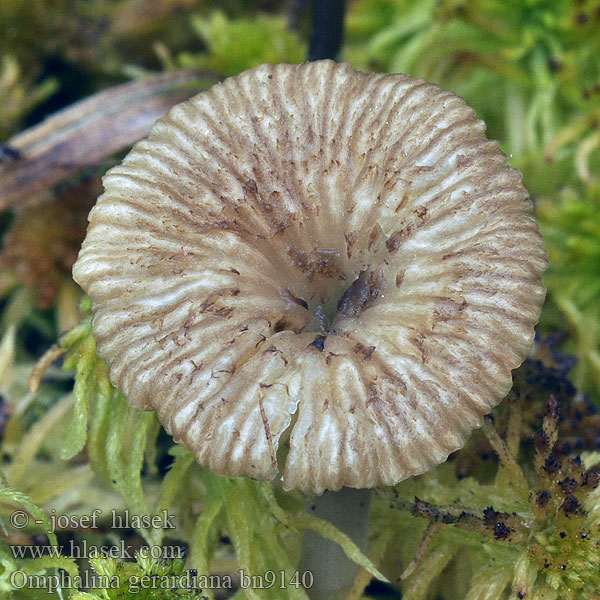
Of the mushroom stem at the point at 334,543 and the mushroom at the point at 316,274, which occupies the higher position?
the mushroom at the point at 316,274

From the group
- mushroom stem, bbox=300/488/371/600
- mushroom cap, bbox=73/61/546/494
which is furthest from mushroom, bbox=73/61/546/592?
mushroom stem, bbox=300/488/371/600

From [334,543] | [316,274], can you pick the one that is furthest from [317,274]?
[334,543]

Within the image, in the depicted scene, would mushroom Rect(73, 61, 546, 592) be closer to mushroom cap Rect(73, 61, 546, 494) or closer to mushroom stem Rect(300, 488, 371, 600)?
mushroom cap Rect(73, 61, 546, 494)

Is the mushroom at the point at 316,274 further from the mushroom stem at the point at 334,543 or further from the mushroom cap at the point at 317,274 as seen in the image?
the mushroom stem at the point at 334,543

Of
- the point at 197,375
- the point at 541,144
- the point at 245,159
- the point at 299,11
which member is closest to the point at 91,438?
the point at 197,375

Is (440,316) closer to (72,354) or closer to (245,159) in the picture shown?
(245,159)

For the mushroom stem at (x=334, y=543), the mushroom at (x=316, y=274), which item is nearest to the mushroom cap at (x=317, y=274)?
the mushroom at (x=316, y=274)

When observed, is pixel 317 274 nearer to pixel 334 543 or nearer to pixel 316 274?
pixel 316 274
